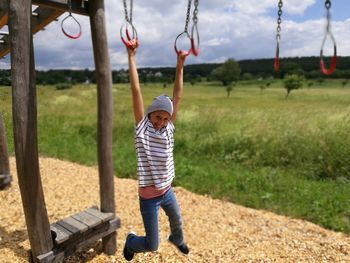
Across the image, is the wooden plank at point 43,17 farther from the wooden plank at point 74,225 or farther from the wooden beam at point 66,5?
the wooden plank at point 74,225

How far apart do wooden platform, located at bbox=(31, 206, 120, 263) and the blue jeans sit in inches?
36.1

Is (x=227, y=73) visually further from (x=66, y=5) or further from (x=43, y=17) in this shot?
(x=66, y=5)

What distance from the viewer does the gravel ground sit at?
4930 millimetres

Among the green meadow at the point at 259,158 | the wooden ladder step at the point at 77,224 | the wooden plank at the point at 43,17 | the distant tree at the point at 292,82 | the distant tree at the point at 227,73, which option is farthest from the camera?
the distant tree at the point at 227,73

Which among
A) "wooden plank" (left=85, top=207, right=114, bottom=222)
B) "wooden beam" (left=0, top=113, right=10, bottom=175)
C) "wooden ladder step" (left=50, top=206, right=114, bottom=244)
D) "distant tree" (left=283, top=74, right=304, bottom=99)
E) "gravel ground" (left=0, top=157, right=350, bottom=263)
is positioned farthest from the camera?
"distant tree" (left=283, top=74, right=304, bottom=99)

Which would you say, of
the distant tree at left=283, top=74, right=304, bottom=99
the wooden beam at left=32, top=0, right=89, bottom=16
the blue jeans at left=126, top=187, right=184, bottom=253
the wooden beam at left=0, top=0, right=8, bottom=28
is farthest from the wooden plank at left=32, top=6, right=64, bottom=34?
the distant tree at left=283, top=74, right=304, bottom=99

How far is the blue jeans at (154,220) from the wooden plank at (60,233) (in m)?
0.85

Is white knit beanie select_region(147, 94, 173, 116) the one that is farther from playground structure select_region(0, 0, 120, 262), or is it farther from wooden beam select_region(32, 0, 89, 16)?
wooden beam select_region(32, 0, 89, 16)

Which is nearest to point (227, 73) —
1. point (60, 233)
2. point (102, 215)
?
point (102, 215)

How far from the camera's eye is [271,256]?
5043 mm

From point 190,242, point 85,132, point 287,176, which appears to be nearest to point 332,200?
point 287,176

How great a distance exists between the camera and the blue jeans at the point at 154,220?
125 inches

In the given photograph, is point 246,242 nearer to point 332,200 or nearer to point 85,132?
point 332,200

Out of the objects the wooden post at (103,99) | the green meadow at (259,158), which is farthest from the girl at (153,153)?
the green meadow at (259,158)
